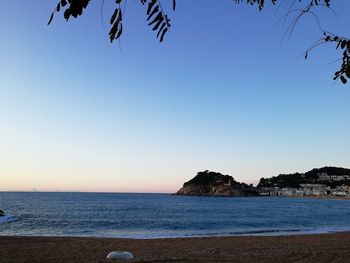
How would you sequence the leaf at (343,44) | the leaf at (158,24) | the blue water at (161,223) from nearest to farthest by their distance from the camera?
the leaf at (158,24) → the leaf at (343,44) → the blue water at (161,223)

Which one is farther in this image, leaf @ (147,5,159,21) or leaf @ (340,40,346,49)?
leaf @ (340,40,346,49)

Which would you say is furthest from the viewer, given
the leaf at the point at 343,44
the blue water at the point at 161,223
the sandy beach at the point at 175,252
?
the blue water at the point at 161,223

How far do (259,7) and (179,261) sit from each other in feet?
49.4

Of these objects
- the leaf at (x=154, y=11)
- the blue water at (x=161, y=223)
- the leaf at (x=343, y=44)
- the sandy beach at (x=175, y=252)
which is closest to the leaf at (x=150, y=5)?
the leaf at (x=154, y=11)

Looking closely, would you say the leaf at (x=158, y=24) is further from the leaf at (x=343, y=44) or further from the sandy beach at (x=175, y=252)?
the sandy beach at (x=175, y=252)

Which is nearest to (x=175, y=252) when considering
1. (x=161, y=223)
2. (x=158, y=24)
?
(x=158, y=24)

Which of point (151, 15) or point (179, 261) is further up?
point (151, 15)

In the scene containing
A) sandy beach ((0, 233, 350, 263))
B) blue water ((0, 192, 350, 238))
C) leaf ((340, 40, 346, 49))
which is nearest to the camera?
leaf ((340, 40, 346, 49))

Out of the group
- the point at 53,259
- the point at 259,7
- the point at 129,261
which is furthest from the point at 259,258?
the point at 259,7

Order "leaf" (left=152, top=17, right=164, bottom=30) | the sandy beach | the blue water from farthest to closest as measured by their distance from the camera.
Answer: the blue water
the sandy beach
"leaf" (left=152, top=17, right=164, bottom=30)

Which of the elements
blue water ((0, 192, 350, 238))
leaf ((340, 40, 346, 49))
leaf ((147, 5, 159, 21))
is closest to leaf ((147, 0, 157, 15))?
leaf ((147, 5, 159, 21))

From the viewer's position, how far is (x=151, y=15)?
2871 mm

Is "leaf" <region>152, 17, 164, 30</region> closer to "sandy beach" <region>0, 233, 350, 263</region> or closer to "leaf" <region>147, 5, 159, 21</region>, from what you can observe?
"leaf" <region>147, 5, 159, 21</region>

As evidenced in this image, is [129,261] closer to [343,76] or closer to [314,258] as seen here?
[314,258]
